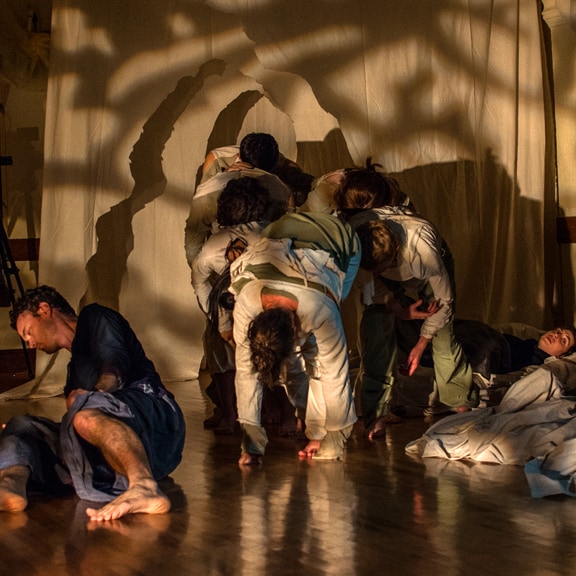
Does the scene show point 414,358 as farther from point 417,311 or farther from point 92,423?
point 92,423

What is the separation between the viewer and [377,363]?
4922 millimetres

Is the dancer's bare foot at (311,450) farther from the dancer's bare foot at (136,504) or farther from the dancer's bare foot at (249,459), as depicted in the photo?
the dancer's bare foot at (136,504)

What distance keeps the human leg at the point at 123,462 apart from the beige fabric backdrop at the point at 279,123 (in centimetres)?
292

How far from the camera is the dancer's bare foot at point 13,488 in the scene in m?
3.56

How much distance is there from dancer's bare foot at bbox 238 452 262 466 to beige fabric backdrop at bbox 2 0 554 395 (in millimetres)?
2401

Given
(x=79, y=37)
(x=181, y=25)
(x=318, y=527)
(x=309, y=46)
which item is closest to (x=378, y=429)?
(x=318, y=527)

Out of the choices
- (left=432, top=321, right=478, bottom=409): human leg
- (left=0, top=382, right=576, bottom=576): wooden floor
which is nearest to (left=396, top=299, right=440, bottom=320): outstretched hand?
(left=432, top=321, right=478, bottom=409): human leg

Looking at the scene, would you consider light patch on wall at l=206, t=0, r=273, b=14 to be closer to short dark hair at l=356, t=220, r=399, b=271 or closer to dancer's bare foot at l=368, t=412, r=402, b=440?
short dark hair at l=356, t=220, r=399, b=271

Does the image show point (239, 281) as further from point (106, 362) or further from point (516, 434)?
point (516, 434)

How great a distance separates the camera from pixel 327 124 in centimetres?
746

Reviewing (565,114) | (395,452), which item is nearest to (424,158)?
(565,114)

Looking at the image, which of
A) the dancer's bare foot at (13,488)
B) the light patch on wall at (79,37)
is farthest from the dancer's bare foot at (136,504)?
the light patch on wall at (79,37)

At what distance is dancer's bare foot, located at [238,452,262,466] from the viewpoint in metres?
4.27

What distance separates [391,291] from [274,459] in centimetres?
95
